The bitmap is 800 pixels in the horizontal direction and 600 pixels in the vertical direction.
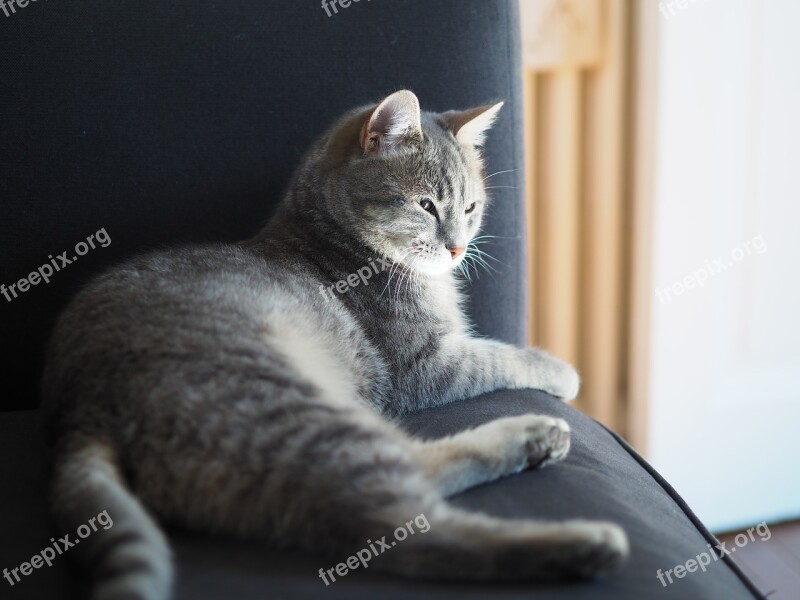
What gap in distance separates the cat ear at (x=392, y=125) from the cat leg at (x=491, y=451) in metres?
0.63

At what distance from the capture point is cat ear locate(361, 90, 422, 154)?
4.44ft

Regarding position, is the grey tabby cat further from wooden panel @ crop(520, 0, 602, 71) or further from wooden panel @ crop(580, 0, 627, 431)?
wooden panel @ crop(580, 0, 627, 431)

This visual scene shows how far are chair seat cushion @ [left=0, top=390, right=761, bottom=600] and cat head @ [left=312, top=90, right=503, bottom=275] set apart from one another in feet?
1.20

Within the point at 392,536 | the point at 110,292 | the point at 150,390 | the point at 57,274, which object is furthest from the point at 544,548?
the point at 57,274

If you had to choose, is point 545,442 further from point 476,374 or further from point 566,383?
point 566,383

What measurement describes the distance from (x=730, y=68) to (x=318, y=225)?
1.32m

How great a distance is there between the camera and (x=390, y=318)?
1.41 meters

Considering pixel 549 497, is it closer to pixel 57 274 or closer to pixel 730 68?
pixel 57 274

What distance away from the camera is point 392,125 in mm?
1408

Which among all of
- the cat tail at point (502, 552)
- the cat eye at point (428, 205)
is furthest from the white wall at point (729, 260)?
the cat tail at point (502, 552)

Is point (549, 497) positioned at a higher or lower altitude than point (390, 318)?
lower

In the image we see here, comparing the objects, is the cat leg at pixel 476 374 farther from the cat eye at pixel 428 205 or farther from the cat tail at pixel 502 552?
the cat tail at pixel 502 552

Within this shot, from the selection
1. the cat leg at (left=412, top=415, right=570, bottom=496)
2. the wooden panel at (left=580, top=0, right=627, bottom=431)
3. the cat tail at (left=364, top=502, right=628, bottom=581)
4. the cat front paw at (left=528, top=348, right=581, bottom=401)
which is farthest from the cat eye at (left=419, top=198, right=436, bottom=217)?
the wooden panel at (left=580, top=0, right=627, bottom=431)

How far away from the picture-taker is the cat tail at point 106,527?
753 mm
